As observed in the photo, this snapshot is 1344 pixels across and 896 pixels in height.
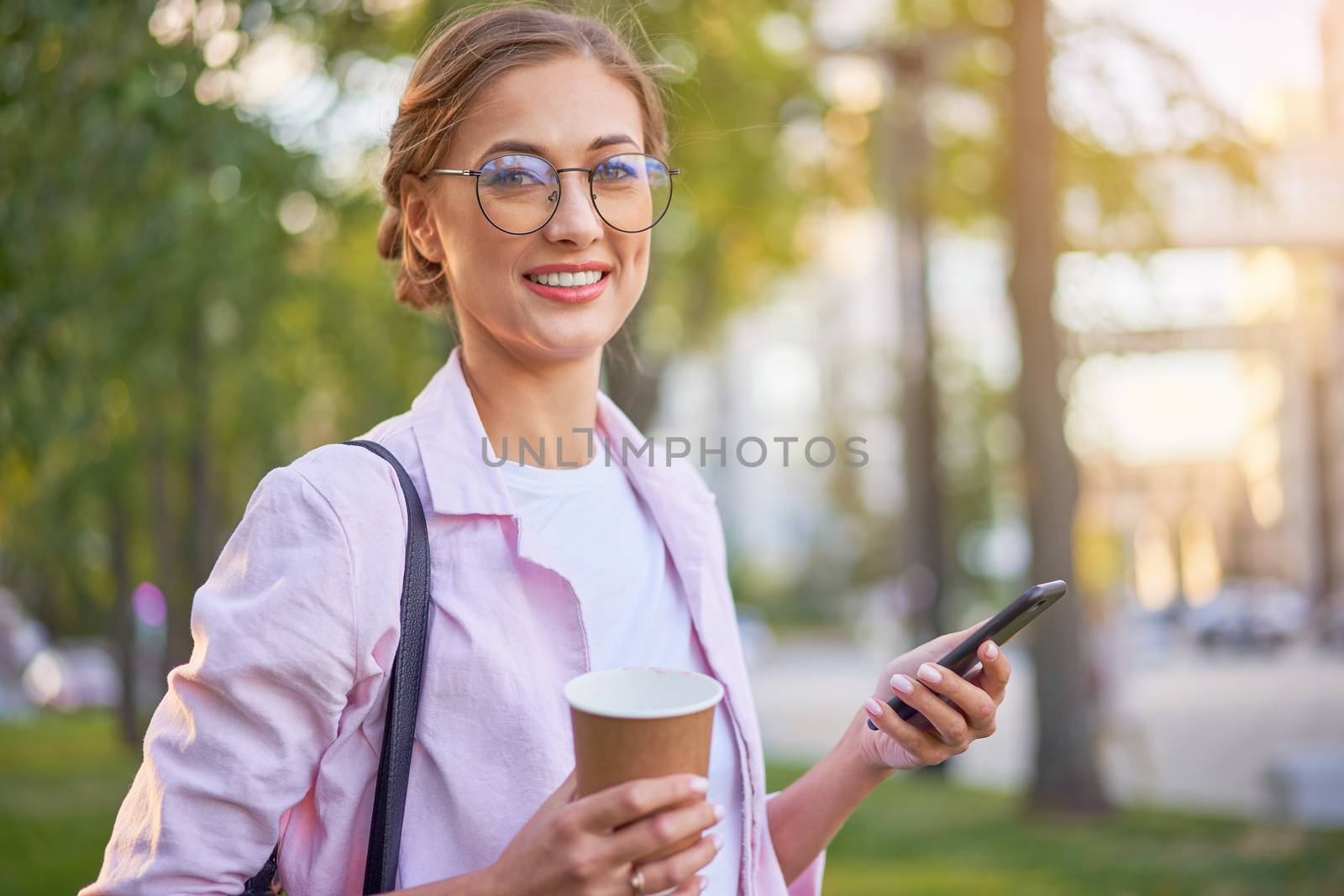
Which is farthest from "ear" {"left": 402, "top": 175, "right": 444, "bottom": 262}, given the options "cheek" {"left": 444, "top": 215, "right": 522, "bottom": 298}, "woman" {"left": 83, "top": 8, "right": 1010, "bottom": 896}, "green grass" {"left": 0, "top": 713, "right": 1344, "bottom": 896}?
"green grass" {"left": 0, "top": 713, "right": 1344, "bottom": 896}

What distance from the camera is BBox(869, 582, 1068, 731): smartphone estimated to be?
1.55m

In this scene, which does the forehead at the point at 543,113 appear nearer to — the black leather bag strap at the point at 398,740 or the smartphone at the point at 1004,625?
the black leather bag strap at the point at 398,740

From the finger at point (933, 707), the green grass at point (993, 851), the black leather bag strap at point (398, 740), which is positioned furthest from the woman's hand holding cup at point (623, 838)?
the green grass at point (993, 851)

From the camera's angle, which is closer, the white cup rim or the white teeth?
the white cup rim

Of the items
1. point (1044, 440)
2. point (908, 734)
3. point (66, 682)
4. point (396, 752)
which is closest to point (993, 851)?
point (1044, 440)

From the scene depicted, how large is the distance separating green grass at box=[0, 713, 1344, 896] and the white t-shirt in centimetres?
559

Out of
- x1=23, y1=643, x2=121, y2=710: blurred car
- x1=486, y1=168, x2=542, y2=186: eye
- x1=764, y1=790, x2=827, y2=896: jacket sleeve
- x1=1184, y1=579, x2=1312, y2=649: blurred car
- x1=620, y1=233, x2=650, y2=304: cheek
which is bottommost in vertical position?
x1=1184, y1=579, x2=1312, y2=649: blurred car

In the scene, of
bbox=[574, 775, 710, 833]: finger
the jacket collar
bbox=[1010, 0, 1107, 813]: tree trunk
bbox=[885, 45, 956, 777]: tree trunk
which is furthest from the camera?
bbox=[885, 45, 956, 777]: tree trunk

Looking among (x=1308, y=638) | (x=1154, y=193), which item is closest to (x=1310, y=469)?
(x=1308, y=638)

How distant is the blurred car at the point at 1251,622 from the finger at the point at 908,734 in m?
36.3

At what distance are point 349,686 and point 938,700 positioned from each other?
2.45 feet

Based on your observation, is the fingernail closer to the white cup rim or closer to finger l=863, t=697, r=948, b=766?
finger l=863, t=697, r=948, b=766

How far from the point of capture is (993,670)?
1.64 m

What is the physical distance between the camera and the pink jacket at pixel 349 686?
1.44m
